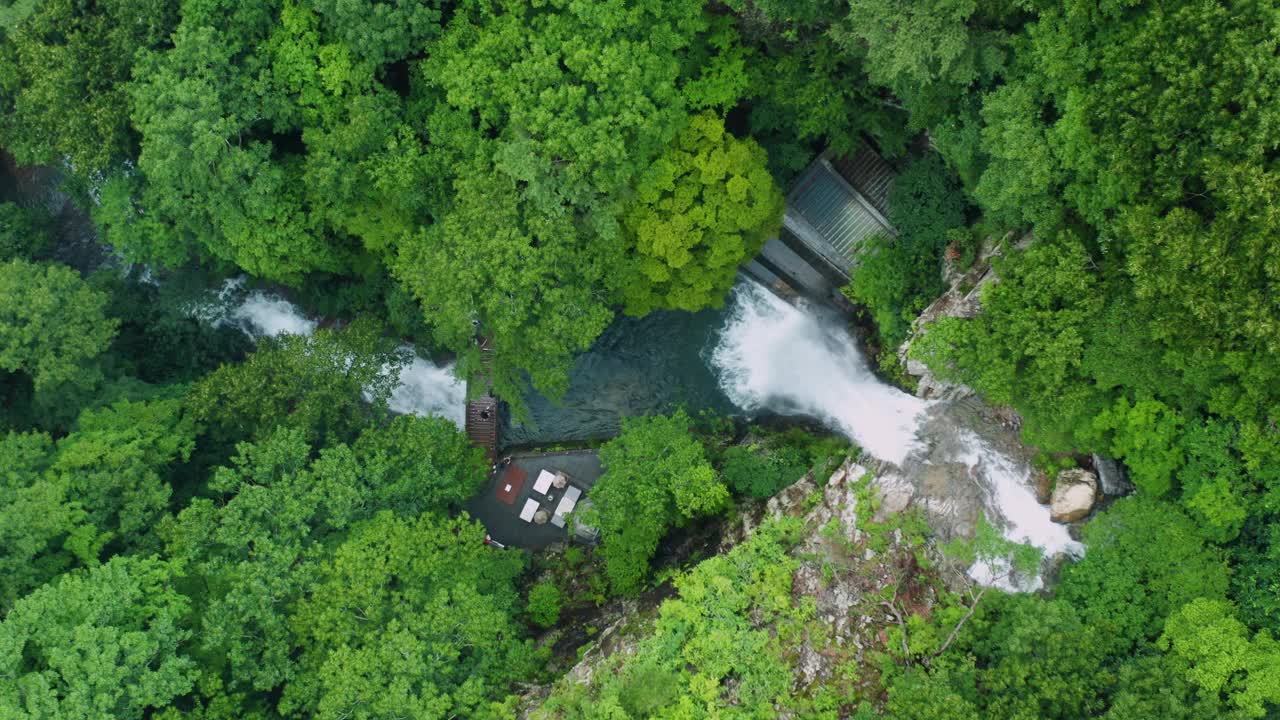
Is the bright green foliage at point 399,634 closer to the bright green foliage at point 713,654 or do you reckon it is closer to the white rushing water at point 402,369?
the bright green foliage at point 713,654

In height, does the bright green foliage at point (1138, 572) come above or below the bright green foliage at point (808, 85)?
below

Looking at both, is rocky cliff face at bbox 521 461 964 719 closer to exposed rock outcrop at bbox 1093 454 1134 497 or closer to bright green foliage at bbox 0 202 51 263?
exposed rock outcrop at bbox 1093 454 1134 497

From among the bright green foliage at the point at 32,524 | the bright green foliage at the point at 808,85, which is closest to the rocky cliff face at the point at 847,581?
the bright green foliage at the point at 808,85

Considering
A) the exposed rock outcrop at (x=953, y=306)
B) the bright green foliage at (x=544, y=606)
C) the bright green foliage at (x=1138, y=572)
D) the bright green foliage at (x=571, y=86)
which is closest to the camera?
the bright green foliage at (x=1138, y=572)


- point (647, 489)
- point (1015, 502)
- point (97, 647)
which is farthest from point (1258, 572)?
point (97, 647)

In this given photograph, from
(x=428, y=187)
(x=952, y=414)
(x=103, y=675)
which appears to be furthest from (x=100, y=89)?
(x=952, y=414)

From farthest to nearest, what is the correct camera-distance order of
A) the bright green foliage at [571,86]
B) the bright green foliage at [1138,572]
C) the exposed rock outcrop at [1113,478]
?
the exposed rock outcrop at [1113,478]
the bright green foliage at [571,86]
the bright green foliage at [1138,572]

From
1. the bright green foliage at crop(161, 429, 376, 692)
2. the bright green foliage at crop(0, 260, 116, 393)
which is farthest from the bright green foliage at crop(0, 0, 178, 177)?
the bright green foliage at crop(161, 429, 376, 692)

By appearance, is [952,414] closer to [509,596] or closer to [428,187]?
[509,596]

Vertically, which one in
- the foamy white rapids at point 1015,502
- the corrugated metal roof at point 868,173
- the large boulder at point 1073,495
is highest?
the corrugated metal roof at point 868,173
